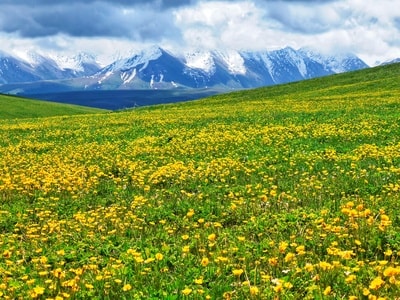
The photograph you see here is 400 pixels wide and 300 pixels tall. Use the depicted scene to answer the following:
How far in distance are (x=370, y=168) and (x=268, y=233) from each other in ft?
23.0

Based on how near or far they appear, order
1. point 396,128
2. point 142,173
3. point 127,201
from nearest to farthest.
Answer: point 127,201 < point 142,173 < point 396,128

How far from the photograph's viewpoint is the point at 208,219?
11086 mm

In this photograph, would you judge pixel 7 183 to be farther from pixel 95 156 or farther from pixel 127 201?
pixel 95 156

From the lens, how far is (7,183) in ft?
47.7

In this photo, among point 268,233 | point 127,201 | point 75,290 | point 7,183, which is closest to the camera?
point 75,290

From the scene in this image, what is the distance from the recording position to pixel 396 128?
2423 centimetres

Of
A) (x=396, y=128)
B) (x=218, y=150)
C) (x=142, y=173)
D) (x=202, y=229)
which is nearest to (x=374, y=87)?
(x=396, y=128)

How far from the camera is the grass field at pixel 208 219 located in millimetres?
7031

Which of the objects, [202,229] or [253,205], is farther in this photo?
[253,205]

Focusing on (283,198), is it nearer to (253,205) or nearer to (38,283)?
(253,205)

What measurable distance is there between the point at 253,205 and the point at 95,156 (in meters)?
10.7

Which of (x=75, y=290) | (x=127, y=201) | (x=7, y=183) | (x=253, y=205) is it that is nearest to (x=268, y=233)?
(x=253, y=205)

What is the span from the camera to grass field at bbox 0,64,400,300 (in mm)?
7031

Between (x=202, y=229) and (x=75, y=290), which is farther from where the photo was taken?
(x=202, y=229)
